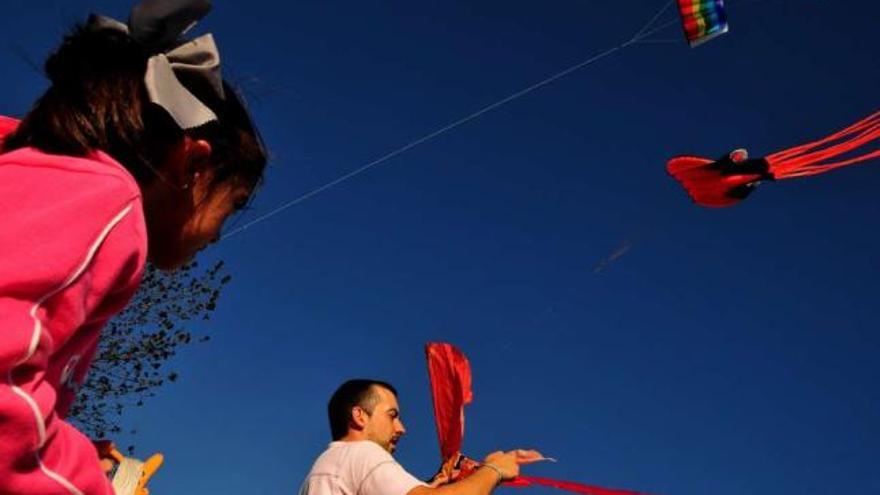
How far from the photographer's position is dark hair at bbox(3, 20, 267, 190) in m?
1.07

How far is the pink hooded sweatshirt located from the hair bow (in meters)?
0.18

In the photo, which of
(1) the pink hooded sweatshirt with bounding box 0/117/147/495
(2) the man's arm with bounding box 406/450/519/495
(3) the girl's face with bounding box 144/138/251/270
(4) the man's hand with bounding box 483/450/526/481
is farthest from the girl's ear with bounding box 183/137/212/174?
(4) the man's hand with bounding box 483/450/526/481

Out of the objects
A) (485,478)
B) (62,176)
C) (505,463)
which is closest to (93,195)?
(62,176)

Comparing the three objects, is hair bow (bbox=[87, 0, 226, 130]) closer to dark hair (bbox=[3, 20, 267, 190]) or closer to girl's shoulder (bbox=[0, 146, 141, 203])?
dark hair (bbox=[3, 20, 267, 190])

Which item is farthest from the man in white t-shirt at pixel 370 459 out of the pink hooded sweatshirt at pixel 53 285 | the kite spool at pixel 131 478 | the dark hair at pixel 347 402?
the pink hooded sweatshirt at pixel 53 285

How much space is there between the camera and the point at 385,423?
4027 mm

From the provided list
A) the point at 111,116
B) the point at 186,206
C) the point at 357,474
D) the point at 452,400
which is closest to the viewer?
the point at 111,116

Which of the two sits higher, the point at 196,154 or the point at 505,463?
the point at 196,154

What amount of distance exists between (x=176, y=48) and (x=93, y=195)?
1.40 ft

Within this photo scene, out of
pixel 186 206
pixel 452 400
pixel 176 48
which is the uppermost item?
pixel 176 48

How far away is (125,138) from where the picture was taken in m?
1.11

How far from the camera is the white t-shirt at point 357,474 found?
10.6ft

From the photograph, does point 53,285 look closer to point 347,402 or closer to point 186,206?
point 186,206

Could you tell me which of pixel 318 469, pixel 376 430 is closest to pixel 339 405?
pixel 376 430
